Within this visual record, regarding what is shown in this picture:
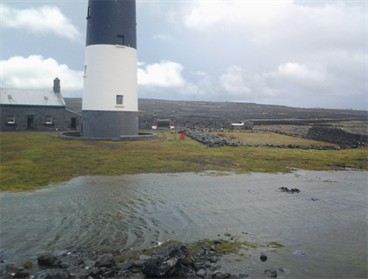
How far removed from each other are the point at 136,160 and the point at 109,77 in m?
11.1

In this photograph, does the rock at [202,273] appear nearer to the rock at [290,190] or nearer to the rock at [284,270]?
the rock at [284,270]

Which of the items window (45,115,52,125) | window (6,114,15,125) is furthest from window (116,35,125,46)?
window (6,114,15,125)

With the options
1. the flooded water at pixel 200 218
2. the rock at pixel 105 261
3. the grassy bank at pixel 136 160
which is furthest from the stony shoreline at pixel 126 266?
the grassy bank at pixel 136 160

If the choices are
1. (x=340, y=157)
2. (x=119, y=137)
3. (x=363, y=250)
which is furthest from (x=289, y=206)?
(x=119, y=137)

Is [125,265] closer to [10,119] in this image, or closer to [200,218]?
[200,218]

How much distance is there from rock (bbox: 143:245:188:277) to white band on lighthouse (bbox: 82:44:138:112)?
2455 centimetres

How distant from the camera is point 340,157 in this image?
25375mm

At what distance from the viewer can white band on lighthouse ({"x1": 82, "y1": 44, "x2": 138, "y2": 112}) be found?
30663 millimetres

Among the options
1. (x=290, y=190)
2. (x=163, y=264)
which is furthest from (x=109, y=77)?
(x=163, y=264)

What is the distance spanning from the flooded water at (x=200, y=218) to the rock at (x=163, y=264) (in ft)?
3.62

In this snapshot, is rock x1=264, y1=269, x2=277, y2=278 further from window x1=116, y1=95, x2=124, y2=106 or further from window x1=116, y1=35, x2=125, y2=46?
window x1=116, y1=35, x2=125, y2=46

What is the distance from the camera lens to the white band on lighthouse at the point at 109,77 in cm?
3066

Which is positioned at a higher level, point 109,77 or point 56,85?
point 56,85

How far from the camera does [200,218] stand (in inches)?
453
